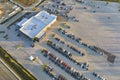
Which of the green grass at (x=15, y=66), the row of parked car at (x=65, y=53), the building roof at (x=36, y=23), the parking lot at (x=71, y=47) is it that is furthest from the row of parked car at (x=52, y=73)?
the building roof at (x=36, y=23)

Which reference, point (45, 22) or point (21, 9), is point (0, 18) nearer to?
point (21, 9)

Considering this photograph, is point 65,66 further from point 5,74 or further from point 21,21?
point 21,21

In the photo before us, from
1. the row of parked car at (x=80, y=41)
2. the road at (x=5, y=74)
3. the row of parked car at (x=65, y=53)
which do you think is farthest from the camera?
the row of parked car at (x=80, y=41)

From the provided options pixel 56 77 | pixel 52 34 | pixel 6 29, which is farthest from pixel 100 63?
pixel 6 29

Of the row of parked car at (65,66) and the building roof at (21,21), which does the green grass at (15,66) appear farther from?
the building roof at (21,21)

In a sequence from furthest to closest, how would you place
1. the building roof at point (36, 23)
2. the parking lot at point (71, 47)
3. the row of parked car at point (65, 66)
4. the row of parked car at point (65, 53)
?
the building roof at point (36, 23), the row of parked car at point (65, 53), the parking lot at point (71, 47), the row of parked car at point (65, 66)

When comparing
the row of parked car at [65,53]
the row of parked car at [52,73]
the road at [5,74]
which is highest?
the row of parked car at [65,53]

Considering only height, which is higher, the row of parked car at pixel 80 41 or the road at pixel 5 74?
the row of parked car at pixel 80 41

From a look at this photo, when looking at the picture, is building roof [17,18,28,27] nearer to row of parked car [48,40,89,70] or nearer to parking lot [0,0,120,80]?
parking lot [0,0,120,80]

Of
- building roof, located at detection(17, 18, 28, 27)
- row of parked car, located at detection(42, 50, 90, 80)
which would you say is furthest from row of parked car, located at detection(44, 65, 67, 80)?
building roof, located at detection(17, 18, 28, 27)
